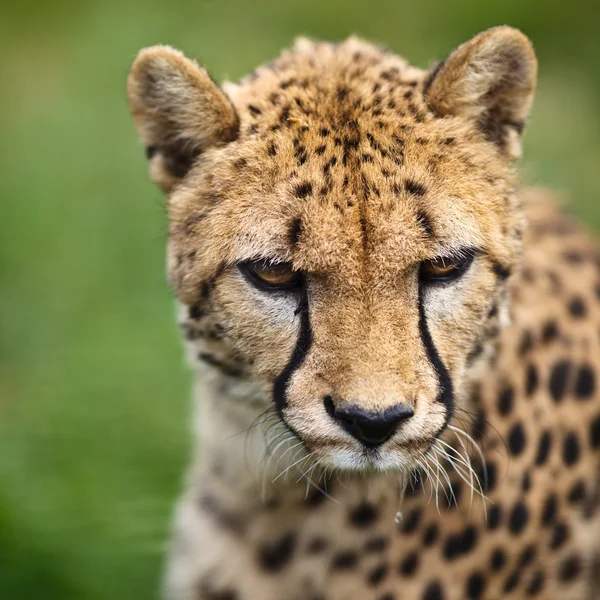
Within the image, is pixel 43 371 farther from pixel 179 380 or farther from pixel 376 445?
pixel 376 445

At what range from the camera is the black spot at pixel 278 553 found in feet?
8.29

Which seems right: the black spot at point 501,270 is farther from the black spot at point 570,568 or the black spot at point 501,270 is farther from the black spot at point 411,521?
the black spot at point 570,568

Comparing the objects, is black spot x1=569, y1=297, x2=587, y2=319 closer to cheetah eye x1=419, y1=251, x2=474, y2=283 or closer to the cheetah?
the cheetah

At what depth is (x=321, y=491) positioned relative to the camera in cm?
247

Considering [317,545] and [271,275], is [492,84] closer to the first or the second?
[271,275]

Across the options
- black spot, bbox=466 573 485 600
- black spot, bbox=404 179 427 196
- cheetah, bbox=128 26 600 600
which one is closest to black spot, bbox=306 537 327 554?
cheetah, bbox=128 26 600 600

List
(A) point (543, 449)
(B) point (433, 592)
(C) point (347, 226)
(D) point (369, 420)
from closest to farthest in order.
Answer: (D) point (369, 420) < (C) point (347, 226) < (B) point (433, 592) < (A) point (543, 449)

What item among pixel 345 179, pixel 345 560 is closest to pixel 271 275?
pixel 345 179

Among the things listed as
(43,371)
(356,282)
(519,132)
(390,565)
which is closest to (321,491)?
(390,565)

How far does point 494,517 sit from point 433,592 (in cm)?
24

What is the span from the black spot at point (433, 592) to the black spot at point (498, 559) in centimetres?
15

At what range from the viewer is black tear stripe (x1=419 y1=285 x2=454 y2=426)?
2.10 meters

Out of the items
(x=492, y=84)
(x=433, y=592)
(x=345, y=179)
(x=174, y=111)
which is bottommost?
(x=433, y=592)

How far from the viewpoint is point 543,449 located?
8.27ft
